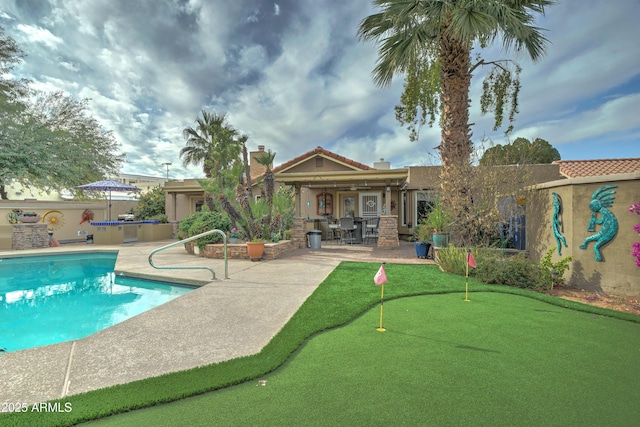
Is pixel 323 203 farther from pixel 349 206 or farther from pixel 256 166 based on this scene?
pixel 256 166

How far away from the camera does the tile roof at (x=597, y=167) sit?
15.8 meters

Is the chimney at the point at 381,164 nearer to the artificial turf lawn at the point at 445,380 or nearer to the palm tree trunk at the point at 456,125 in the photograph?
the palm tree trunk at the point at 456,125

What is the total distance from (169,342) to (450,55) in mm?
9717

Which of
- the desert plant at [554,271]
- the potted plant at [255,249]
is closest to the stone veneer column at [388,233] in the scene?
the potted plant at [255,249]

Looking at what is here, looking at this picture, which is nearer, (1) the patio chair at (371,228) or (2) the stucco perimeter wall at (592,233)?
(2) the stucco perimeter wall at (592,233)

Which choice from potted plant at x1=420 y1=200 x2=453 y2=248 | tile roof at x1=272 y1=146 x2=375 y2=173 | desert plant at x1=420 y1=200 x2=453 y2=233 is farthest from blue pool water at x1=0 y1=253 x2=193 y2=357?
tile roof at x1=272 y1=146 x2=375 y2=173

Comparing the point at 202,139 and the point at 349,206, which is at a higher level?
the point at 202,139

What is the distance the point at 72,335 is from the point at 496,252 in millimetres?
9196

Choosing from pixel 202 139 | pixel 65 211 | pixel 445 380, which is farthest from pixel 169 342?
pixel 202 139

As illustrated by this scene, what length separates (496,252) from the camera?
7676 mm

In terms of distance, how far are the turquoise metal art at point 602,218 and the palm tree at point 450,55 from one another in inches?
112

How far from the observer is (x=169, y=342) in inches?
148

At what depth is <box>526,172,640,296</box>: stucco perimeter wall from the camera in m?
5.31

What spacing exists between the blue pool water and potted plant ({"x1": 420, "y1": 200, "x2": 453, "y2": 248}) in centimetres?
738
